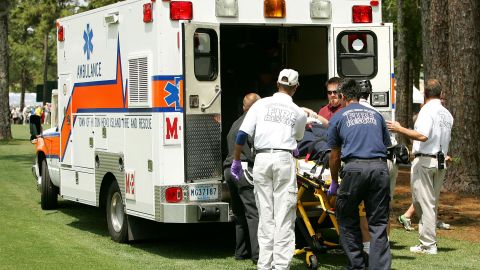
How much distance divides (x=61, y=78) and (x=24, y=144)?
2438 centimetres

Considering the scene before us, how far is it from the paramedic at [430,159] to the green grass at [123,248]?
30 cm

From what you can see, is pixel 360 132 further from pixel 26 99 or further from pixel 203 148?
pixel 26 99

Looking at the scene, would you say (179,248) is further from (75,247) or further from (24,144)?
(24,144)

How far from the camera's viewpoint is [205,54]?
1041 cm

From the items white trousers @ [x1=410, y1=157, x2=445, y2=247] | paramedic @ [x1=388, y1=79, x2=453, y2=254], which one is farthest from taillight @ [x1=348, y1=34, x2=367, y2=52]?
white trousers @ [x1=410, y1=157, x2=445, y2=247]

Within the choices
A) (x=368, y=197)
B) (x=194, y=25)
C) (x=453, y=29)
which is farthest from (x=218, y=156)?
(x=453, y=29)

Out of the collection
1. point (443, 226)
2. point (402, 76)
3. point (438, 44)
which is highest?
point (438, 44)

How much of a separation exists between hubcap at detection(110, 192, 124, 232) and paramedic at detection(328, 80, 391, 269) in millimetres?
3785

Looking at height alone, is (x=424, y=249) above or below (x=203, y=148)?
below

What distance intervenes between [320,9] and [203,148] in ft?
7.05

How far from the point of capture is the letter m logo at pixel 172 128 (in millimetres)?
10211

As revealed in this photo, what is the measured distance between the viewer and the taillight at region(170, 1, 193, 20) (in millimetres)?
10188

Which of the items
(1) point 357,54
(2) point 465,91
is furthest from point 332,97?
(2) point 465,91

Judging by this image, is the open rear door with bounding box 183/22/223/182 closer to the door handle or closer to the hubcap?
the door handle
